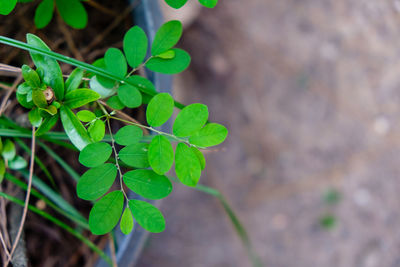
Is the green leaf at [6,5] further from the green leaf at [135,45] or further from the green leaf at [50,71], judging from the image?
the green leaf at [135,45]

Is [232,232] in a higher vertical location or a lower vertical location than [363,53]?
lower

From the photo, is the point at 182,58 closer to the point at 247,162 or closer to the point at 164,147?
the point at 164,147

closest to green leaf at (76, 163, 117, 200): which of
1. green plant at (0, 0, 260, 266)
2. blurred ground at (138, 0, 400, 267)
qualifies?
green plant at (0, 0, 260, 266)

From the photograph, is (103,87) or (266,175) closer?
(103,87)

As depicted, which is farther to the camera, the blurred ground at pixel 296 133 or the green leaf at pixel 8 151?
the blurred ground at pixel 296 133

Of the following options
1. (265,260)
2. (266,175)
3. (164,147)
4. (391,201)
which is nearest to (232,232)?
(265,260)

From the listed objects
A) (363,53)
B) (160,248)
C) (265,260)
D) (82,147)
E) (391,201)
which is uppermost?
(363,53)

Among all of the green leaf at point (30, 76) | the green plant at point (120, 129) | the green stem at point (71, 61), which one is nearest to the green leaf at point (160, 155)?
the green plant at point (120, 129)
